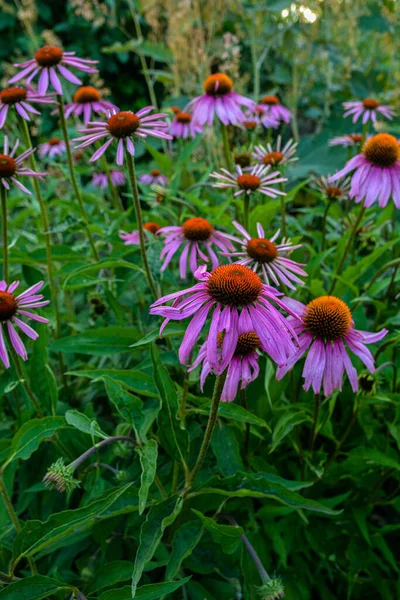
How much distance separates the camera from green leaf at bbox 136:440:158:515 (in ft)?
2.38

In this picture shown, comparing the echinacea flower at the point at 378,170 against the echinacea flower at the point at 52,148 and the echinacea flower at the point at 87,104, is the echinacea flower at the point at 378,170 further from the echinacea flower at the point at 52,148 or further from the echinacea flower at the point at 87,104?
the echinacea flower at the point at 52,148

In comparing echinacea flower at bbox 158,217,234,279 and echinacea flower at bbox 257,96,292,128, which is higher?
echinacea flower at bbox 257,96,292,128

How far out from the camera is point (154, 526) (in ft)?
2.64

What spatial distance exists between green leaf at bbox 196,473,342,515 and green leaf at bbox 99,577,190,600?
0.54 feet

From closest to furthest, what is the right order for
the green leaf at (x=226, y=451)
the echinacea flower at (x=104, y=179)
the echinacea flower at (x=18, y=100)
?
the green leaf at (x=226, y=451) → the echinacea flower at (x=18, y=100) → the echinacea flower at (x=104, y=179)

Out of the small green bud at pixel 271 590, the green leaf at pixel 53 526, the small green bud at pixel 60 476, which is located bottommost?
the small green bud at pixel 271 590

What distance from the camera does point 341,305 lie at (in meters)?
0.85

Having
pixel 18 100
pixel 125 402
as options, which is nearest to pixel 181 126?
pixel 18 100

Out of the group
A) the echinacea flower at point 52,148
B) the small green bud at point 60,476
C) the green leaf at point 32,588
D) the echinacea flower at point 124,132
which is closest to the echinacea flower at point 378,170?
the echinacea flower at point 124,132

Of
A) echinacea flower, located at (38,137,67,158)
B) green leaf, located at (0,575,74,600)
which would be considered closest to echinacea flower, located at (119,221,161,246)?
green leaf, located at (0,575,74,600)

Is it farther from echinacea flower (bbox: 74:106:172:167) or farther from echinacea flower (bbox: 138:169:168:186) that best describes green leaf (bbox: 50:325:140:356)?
echinacea flower (bbox: 138:169:168:186)

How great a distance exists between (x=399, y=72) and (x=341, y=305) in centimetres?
339

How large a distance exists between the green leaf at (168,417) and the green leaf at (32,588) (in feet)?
0.83

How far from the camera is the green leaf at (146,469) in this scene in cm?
72
